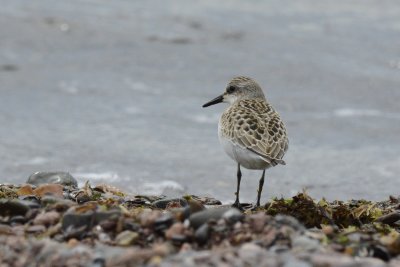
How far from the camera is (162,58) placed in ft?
44.0

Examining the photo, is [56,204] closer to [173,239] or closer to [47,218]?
[47,218]

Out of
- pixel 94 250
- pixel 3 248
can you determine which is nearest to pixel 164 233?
pixel 94 250

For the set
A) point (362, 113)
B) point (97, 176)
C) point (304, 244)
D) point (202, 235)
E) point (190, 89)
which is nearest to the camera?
point (304, 244)

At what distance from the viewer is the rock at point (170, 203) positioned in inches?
233

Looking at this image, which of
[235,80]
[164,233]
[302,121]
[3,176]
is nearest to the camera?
[164,233]

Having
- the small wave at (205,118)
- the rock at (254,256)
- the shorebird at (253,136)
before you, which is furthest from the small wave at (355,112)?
the rock at (254,256)

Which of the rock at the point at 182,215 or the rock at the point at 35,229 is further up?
the rock at the point at 182,215

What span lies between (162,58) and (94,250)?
9.50 m

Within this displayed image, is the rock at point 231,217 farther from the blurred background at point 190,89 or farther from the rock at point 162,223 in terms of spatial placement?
the blurred background at point 190,89

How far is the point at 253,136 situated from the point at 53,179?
1.83 metres

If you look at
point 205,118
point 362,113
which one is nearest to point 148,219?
point 205,118

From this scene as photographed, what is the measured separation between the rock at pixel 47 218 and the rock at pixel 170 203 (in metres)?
1.32

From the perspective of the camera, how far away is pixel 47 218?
15.4 ft

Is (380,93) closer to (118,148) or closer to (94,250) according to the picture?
(118,148)
